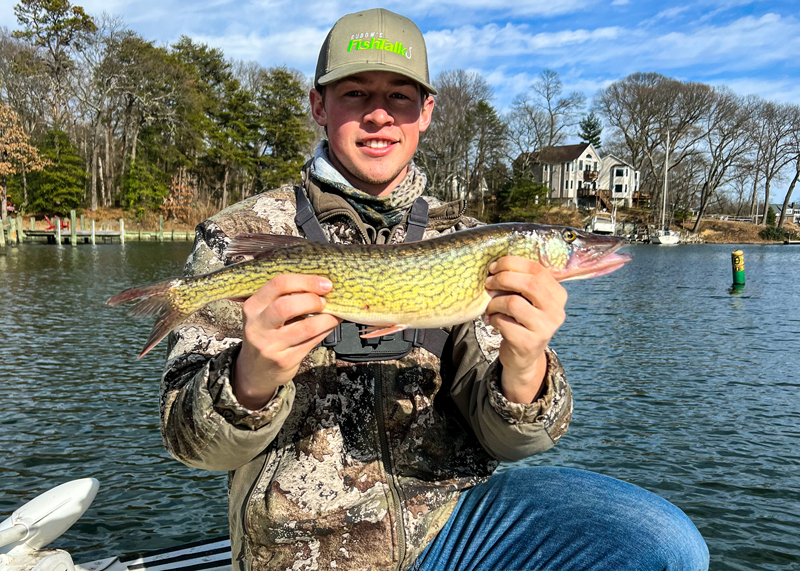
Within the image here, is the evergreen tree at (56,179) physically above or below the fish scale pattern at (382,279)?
above

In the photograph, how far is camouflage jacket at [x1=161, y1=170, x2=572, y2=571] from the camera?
2408mm

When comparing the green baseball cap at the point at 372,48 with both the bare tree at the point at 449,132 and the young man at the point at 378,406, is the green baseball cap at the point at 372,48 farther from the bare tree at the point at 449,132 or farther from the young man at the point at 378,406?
the bare tree at the point at 449,132

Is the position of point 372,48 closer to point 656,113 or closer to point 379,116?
point 379,116

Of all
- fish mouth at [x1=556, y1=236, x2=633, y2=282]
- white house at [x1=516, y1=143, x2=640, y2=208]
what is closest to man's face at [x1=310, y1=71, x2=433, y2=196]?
fish mouth at [x1=556, y1=236, x2=633, y2=282]

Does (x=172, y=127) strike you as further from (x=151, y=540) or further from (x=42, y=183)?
(x=151, y=540)

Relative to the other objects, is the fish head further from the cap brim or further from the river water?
the river water

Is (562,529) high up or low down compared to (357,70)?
down

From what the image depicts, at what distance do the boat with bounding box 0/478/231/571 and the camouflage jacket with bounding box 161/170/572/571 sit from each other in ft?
5.01

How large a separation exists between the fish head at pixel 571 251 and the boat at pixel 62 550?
2930mm

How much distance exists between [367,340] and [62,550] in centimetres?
266

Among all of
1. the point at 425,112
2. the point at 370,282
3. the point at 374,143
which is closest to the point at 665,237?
the point at 425,112

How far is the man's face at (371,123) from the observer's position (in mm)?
3057

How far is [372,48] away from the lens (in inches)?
116

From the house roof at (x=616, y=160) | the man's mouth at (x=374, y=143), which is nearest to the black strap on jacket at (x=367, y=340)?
the man's mouth at (x=374, y=143)
